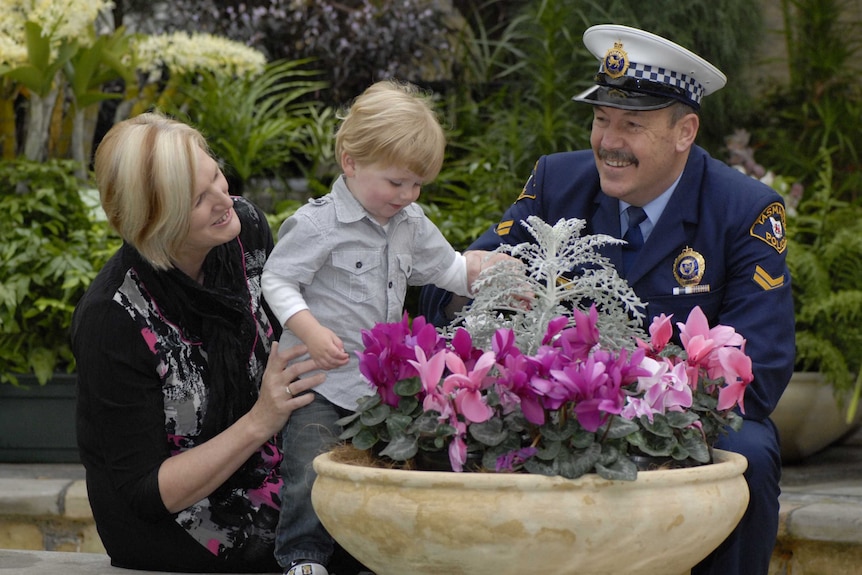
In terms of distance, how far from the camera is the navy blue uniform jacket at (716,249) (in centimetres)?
260

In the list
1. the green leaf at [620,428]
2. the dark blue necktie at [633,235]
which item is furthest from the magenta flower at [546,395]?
the dark blue necktie at [633,235]

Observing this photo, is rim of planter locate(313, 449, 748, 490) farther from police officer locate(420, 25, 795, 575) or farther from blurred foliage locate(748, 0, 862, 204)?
blurred foliage locate(748, 0, 862, 204)

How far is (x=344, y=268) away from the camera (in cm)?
258

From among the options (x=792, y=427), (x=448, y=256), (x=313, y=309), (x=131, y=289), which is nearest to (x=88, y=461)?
(x=131, y=289)

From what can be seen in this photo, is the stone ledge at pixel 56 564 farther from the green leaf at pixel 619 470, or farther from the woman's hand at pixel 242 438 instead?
the green leaf at pixel 619 470

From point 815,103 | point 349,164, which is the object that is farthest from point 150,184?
point 815,103

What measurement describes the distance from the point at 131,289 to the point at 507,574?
121 cm

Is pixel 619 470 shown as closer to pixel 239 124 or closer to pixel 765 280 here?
pixel 765 280

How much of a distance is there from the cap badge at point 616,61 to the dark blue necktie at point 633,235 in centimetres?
33

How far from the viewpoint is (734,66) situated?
5598 mm

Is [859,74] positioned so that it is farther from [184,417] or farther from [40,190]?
[184,417]

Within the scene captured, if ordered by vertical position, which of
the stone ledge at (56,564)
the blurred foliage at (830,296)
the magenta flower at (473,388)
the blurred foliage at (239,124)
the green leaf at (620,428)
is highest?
the magenta flower at (473,388)

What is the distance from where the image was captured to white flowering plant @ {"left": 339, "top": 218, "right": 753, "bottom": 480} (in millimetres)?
1839

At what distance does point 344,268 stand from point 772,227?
38.5 inches
